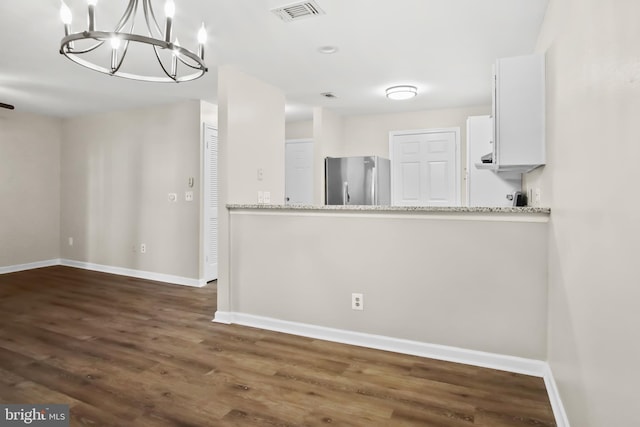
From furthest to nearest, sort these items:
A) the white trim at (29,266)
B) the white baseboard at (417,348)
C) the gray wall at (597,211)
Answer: the white trim at (29,266), the white baseboard at (417,348), the gray wall at (597,211)

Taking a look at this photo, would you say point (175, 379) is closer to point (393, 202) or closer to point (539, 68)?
point (539, 68)

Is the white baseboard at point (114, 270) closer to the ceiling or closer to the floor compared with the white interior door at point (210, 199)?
closer to the floor

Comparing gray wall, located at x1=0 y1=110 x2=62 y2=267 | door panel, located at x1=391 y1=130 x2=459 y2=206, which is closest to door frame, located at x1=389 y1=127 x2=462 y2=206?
door panel, located at x1=391 y1=130 x2=459 y2=206

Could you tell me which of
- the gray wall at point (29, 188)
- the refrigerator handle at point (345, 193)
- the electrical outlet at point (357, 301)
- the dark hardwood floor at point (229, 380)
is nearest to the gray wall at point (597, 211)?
the dark hardwood floor at point (229, 380)

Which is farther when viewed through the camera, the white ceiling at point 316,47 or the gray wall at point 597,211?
the white ceiling at point 316,47

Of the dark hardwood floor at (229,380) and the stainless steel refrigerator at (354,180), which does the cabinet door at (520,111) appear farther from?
the stainless steel refrigerator at (354,180)

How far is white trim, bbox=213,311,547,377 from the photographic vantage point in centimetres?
237

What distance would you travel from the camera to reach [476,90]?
13.9 ft

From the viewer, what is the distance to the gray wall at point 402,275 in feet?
7.77

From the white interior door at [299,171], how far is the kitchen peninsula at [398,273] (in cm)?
243

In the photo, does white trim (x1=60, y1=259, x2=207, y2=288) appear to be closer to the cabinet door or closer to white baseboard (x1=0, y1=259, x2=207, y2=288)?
white baseboard (x1=0, y1=259, x2=207, y2=288)

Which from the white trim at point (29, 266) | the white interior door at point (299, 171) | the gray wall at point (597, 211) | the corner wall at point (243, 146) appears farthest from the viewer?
the white interior door at point (299, 171)

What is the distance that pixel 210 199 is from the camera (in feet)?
16.0

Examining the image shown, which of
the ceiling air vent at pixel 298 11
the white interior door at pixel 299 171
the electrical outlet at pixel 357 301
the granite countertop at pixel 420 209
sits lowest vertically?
the electrical outlet at pixel 357 301
